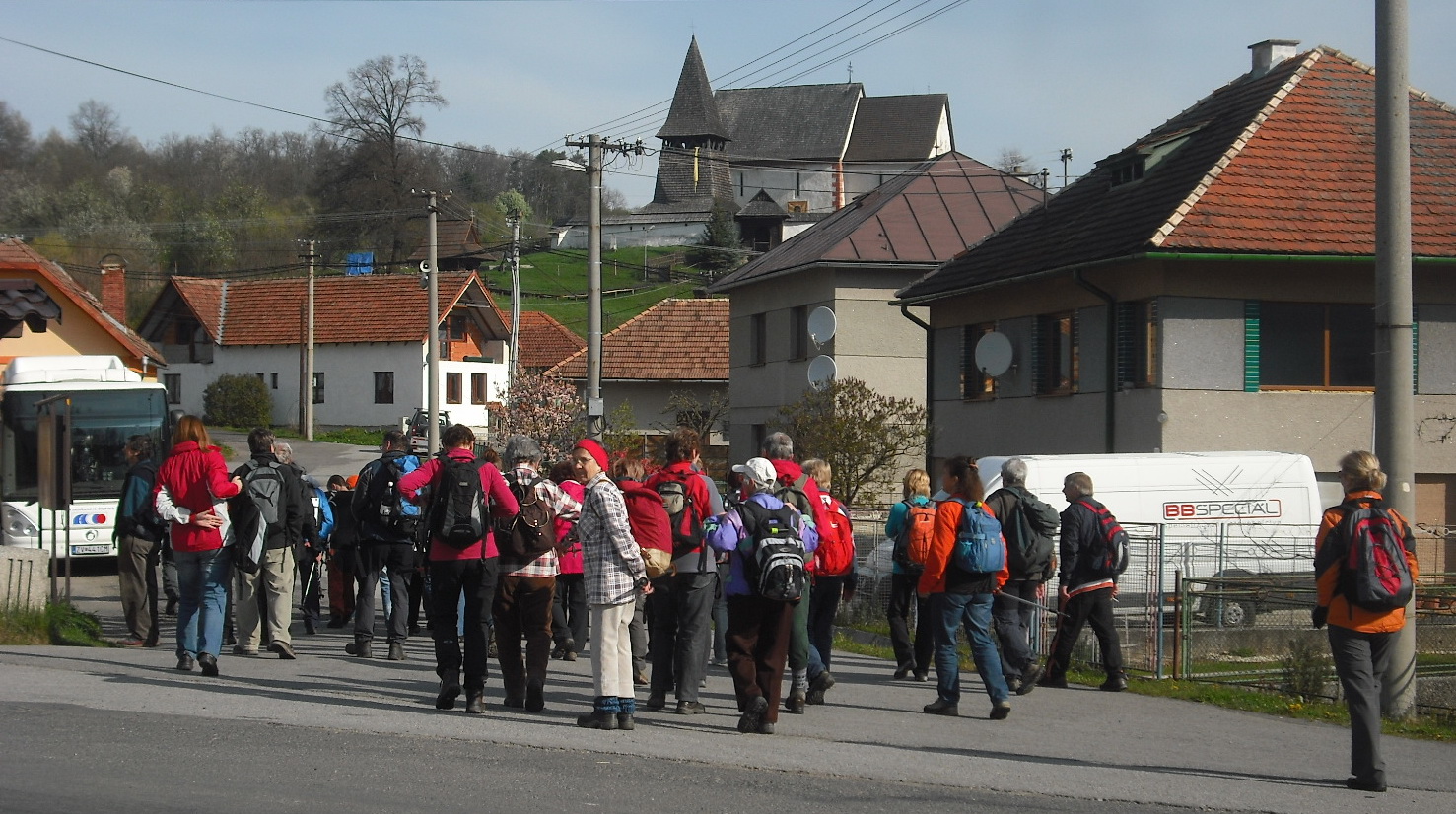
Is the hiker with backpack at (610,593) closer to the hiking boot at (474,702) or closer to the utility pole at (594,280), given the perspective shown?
the hiking boot at (474,702)

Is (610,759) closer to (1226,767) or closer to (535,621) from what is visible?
(535,621)

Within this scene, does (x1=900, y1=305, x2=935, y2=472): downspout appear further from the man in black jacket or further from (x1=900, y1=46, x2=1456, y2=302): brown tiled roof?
the man in black jacket

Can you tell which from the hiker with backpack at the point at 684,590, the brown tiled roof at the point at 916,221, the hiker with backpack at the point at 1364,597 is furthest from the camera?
the brown tiled roof at the point at 916,221

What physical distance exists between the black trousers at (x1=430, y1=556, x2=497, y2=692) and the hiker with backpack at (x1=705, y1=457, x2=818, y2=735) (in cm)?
147

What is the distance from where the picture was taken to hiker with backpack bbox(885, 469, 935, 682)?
463 inches

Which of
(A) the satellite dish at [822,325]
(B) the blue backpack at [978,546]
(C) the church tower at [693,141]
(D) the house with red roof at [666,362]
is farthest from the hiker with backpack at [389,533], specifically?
(C) the church tower at [693,141]

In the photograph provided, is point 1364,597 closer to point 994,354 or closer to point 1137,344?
point 1137,344

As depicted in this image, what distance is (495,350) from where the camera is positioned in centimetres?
6994

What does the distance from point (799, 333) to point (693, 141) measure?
3250 inches

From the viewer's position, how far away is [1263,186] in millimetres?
21594

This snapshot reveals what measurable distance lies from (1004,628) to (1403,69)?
4984 mm

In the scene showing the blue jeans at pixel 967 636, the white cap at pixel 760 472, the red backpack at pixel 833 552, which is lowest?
the blue jeans at pixel 967 636

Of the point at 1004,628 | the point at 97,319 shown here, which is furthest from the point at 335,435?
the point at 1004,628

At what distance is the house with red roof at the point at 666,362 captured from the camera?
51.7 m
